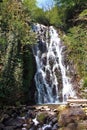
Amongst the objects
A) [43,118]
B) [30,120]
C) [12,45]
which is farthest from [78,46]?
[43,118]

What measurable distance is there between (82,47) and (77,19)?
3062 millimetres

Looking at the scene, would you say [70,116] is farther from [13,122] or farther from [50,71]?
[50,71]

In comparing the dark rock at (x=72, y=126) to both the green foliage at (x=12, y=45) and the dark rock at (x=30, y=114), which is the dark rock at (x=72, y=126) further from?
the green foliage at (x=12, y=45)

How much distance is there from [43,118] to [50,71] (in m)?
6.84

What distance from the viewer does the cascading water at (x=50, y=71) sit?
22000mm

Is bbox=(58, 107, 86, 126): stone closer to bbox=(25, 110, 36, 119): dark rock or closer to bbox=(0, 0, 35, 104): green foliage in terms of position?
bbox=(25, 110, 36, 119): dark rock

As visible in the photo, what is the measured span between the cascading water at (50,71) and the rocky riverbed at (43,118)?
313 cm

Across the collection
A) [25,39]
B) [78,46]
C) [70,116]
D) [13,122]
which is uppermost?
[25,39]

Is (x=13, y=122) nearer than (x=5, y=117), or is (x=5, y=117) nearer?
(x=13, y=122)

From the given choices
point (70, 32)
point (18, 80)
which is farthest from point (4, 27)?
point (70, 32)

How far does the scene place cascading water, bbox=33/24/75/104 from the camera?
22.0 metres

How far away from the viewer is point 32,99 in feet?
70.4

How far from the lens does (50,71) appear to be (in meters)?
23.0

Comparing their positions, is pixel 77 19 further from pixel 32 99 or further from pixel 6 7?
pixel 32 99
